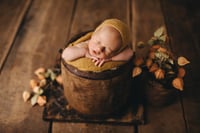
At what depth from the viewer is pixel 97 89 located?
3.90 feet

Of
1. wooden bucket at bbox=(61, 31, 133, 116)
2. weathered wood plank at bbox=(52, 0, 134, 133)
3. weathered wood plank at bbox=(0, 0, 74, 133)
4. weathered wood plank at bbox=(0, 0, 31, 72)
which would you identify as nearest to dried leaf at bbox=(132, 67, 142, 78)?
wooden bucket at bbox=(61, 31, 133, 116)

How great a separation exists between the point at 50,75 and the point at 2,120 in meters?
0.32

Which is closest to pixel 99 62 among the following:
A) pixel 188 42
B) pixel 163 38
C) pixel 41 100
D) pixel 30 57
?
pixel 163 38

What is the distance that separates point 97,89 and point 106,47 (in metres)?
0.17

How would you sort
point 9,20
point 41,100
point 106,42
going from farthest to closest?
point 9,20
point 41,100
point 106,42

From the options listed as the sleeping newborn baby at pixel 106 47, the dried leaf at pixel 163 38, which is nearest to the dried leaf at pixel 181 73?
the dried leaf at pixel 163 38

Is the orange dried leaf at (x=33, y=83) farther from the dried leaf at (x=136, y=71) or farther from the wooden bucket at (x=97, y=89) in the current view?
the dried leaf at (x=136, y=71)

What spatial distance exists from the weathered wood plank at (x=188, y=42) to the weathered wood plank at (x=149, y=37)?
0.04m

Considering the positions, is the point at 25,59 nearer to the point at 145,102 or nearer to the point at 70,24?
the point at 70,24

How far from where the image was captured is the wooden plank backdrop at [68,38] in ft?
4.46

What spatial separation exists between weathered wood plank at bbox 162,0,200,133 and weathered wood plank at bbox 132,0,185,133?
0.15 ft

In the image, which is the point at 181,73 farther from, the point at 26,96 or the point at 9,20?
the point at 9,20

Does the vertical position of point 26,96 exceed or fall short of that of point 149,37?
it falls short

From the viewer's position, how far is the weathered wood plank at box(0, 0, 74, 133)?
1.38 m
